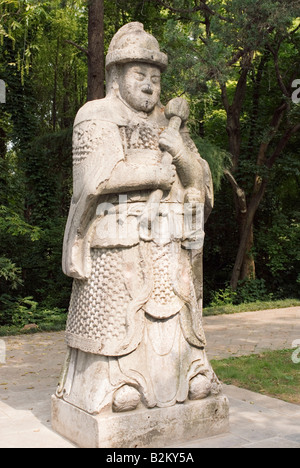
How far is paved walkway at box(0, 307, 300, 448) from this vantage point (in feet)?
14.4

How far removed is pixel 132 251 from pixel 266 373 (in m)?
3.38

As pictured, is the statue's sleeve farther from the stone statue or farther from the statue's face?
the statue's face

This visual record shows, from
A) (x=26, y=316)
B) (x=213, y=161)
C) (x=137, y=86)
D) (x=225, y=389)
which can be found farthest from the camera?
(x=213, y=161)

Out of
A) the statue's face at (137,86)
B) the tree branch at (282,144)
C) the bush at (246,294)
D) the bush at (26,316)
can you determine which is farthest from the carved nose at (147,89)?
the bush at (246,294)

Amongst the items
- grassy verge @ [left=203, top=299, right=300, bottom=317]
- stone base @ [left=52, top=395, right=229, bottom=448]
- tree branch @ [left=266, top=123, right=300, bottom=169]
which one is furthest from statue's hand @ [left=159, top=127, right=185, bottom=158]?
tree branch @ [left=266, top=123, right=300, bottom=169]

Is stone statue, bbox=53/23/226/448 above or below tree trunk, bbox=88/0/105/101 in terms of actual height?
below

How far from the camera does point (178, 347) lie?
4.38 metres

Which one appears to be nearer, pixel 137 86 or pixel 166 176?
pixel 166 176

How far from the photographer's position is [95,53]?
11.4 meters

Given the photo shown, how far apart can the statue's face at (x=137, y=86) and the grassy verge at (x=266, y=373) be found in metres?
3.29

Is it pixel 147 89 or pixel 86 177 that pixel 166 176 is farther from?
pixel 147 89

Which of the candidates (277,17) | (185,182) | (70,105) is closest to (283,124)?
(277,17)

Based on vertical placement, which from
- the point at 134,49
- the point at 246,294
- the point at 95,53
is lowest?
the point at 246,294

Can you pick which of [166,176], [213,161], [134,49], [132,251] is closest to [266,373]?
[132,251]
